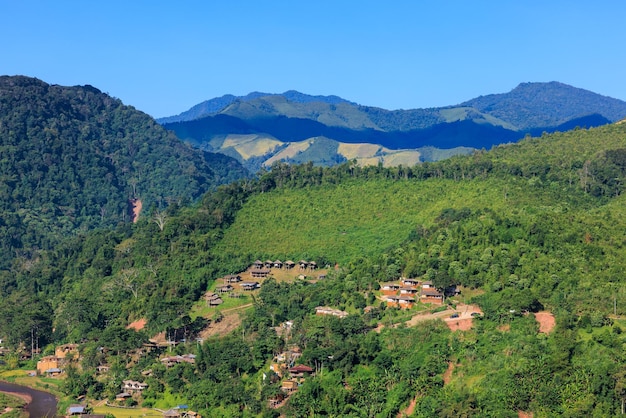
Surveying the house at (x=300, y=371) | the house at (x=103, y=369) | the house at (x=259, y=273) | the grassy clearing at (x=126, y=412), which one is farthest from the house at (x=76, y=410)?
the house at (x=259, y=273)

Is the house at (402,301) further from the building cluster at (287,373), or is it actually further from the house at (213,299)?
the house at (213,299)

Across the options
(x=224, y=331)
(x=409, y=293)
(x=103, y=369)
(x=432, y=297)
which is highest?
(x=409, y=293)

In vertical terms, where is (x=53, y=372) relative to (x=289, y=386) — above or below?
below

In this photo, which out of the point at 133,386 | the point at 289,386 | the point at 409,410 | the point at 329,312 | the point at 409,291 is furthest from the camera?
the point at 329,312

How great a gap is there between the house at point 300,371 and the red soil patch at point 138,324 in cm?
2136

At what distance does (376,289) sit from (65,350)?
92.4ft

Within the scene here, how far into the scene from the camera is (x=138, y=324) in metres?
81.5

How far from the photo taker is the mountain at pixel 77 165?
142 metres

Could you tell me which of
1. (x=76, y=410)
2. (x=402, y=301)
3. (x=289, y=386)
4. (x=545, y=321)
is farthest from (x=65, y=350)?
(x=545, y=321)

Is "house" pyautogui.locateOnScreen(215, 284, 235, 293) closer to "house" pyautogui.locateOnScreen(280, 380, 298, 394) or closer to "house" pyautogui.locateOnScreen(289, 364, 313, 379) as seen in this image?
"house" pyautogui.locateOnScreen(289, 364, 313, 379)

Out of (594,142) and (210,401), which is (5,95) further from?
(210,401)

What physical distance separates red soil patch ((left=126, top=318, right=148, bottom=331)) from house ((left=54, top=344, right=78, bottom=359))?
4.85 meters

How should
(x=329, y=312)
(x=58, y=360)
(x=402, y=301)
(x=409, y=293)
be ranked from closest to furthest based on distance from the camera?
(x=402, y=301)
(x=409, y=293)
(x=329, y=312)
(x=58, y=360)

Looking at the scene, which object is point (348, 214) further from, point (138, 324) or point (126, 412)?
point (126, 412)
